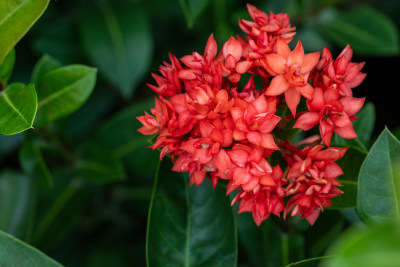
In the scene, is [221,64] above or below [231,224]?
above

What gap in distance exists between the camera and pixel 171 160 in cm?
108

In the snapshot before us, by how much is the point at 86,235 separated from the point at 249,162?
1.28 metres

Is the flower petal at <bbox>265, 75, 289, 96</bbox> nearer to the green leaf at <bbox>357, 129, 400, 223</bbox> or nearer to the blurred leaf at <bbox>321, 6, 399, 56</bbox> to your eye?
the green leaf at <bbox>357, 129, 400, 223</bbox>

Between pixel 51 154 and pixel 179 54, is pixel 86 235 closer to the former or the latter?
pixel 51 154

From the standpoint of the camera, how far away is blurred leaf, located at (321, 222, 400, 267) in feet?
1.40

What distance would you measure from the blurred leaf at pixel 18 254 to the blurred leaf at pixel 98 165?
532mm

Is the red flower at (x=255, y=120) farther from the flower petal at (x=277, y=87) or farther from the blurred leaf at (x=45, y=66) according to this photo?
the blurred leaf at (x=45, y=66)

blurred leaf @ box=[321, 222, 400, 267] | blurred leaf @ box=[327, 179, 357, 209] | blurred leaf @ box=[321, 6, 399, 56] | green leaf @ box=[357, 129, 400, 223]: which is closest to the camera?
blurred leaf @ box=[321, 222, 400, 267]

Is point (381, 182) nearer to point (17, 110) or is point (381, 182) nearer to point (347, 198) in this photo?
point (347, 198)

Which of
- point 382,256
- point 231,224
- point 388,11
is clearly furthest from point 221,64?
point 388,11

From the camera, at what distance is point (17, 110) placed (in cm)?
97

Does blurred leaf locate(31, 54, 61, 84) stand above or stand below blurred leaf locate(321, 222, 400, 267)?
below

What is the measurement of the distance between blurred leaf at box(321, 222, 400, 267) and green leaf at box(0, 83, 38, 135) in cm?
69

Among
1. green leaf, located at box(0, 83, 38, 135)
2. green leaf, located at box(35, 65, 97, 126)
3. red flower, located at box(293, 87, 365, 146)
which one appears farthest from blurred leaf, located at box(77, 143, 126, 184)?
red flower, located at box(293, 87, 365, 146)
